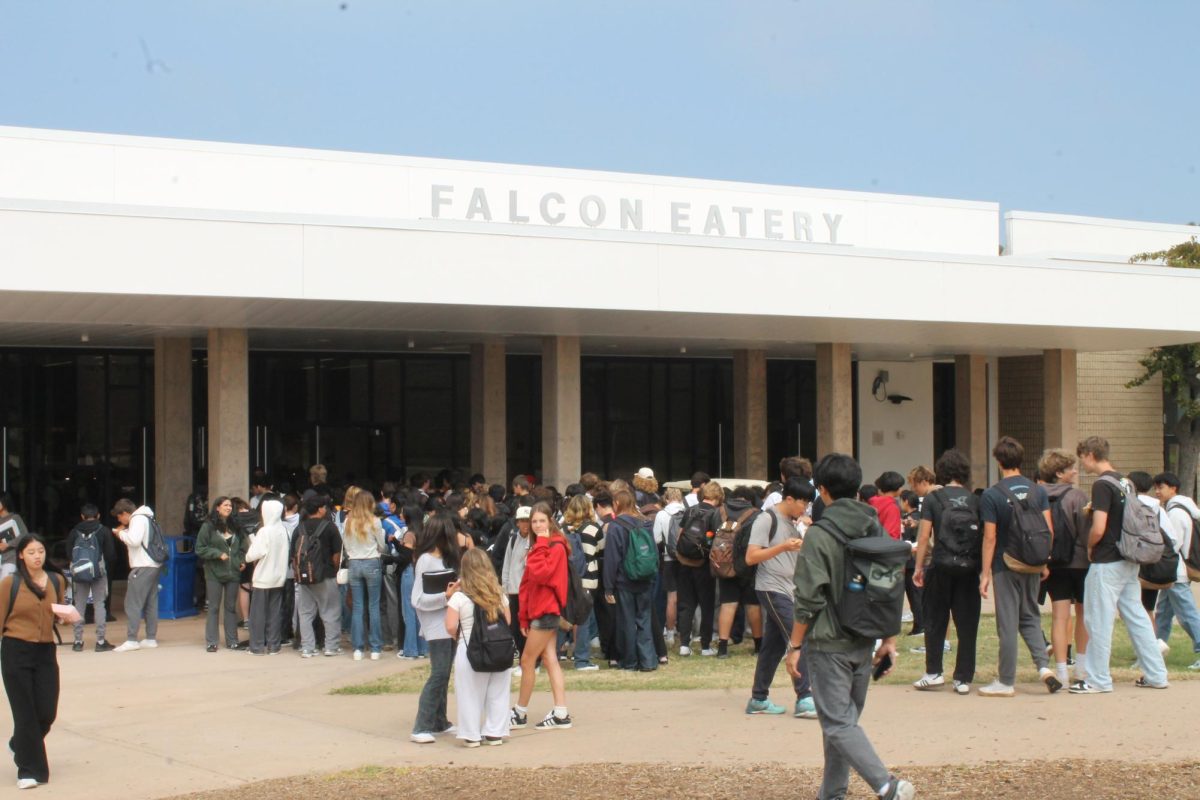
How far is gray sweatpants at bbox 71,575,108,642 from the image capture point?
47.2 feet

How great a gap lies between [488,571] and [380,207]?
15793 mm

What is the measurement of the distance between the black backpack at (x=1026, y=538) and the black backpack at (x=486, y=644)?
3730 mm

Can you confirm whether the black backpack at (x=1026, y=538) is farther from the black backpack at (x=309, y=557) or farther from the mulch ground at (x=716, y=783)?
the black backpack at (x=309, y=557)

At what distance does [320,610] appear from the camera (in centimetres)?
1380

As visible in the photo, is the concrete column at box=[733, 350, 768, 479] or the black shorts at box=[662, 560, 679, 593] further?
the concrete column at box=[733, 350, 768, 479]

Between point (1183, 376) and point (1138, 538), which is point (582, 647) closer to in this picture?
point (1138, 538)

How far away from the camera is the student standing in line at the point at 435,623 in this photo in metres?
9.23

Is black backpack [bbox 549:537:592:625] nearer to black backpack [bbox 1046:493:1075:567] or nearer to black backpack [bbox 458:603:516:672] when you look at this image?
black backpack [bbox 458:603:516:672]

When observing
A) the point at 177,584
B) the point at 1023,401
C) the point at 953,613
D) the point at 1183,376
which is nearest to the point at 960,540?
the point at 953,613

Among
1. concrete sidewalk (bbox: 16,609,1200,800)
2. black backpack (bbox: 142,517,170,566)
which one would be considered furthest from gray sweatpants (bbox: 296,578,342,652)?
→ concrete sidewalk (bbox: 16,609,1200,800)

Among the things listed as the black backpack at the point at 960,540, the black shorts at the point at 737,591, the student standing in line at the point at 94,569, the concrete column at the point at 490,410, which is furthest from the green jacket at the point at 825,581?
the concrete column at the point at 490,410

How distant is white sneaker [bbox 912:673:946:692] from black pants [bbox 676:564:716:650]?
9.61 ft

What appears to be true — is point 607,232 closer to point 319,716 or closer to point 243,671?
point 243,671

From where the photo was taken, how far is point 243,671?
12906mm
